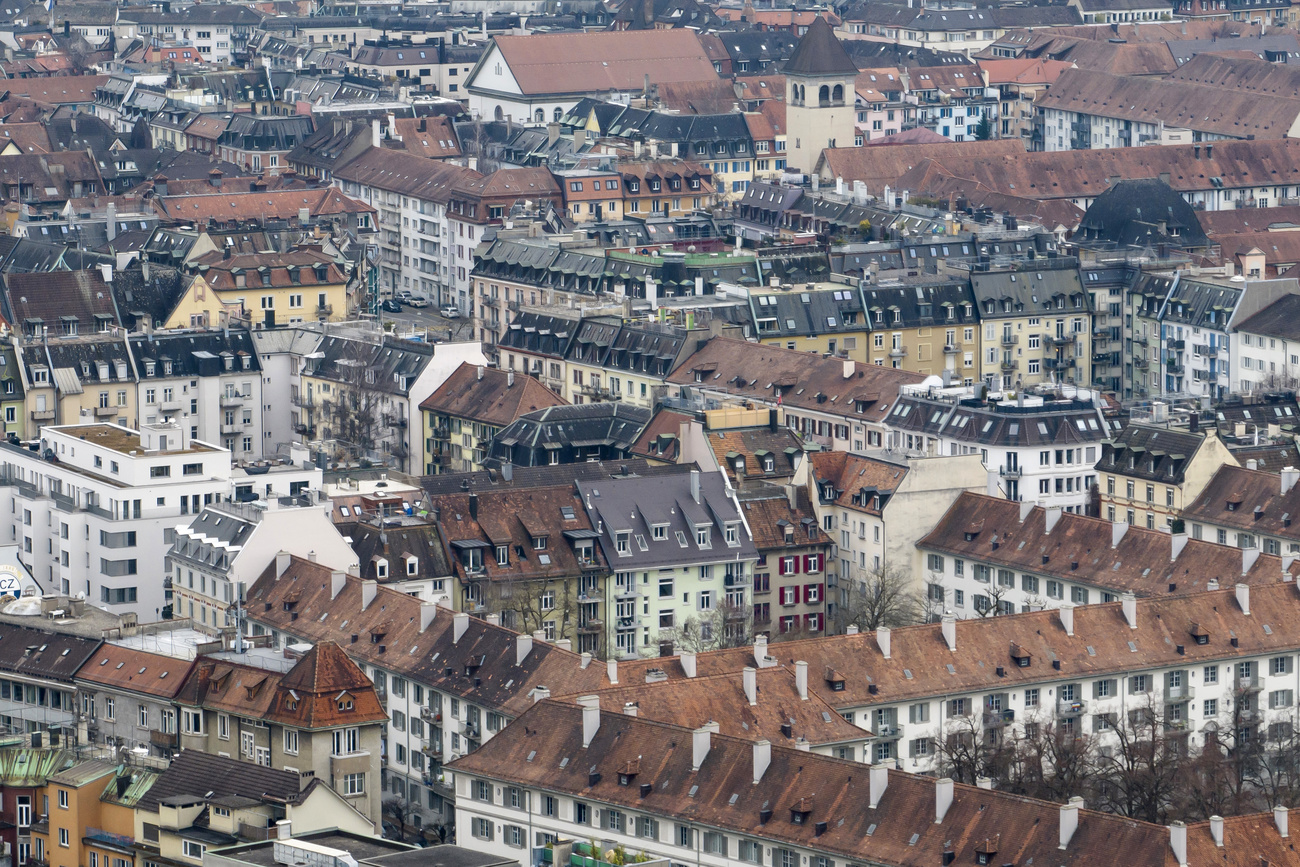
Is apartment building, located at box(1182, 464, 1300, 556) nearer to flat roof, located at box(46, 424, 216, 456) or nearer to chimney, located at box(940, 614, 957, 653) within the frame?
chimney, located at box(940, 614, 957, 653)

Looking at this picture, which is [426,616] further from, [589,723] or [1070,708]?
[1070,708]

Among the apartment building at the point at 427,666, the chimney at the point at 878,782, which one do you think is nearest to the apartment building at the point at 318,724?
the apartment building at the point at 427,666

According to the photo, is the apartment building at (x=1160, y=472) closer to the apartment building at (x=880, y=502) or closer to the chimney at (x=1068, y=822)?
the apartment building at (x=880, y=502)

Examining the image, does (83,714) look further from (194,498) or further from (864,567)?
(864,567)

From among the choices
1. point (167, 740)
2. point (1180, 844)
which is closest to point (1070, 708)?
point (1180, 844)

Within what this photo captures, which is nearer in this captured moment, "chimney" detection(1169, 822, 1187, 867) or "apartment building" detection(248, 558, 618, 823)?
"chimney" detection(1169, 822, 1187, 867)

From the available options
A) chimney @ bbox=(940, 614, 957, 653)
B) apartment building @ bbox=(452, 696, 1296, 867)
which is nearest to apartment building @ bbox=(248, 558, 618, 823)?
apartment building @ bbox=(452, 696, 1296, 867)

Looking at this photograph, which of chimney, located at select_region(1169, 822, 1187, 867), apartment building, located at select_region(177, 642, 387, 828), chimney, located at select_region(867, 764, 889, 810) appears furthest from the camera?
apartment building, located at select_region(177, 642, 387, 828)

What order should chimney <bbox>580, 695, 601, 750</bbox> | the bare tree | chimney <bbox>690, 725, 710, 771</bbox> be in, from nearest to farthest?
1. chimney <bbox>690, 725, 710, 771</bbox>
2. chimney <bbox>580, 695, 601, 750</bbox>
3. the bare tree
